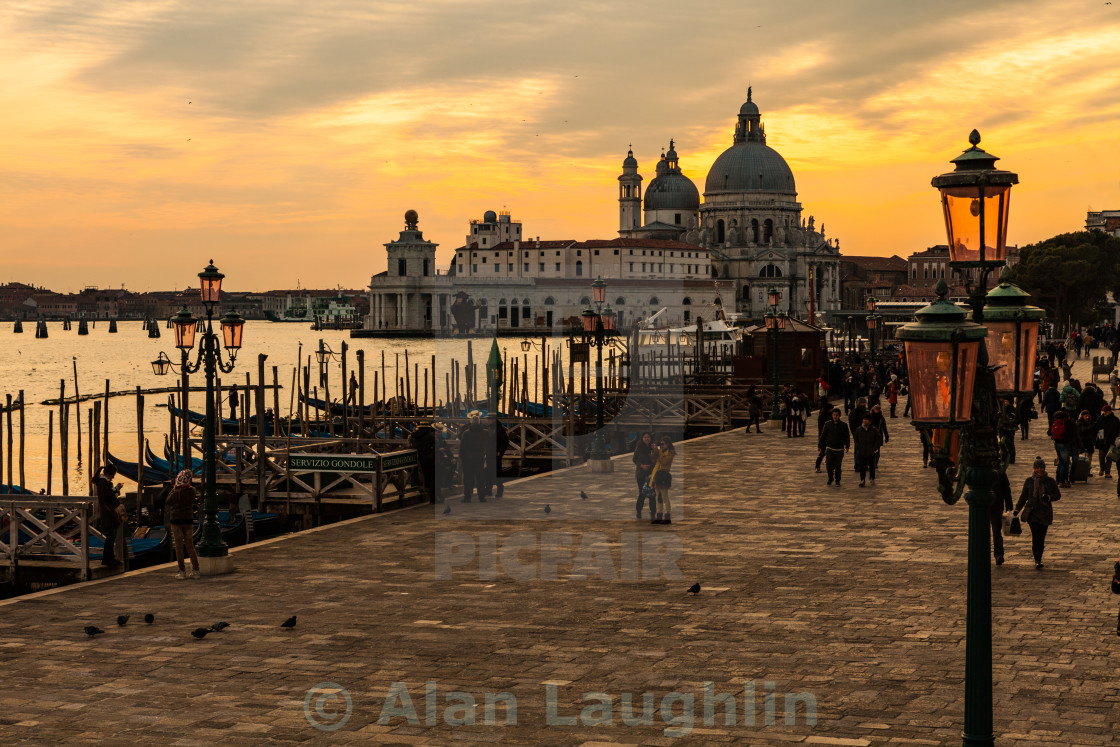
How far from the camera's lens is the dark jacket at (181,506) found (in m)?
12.3

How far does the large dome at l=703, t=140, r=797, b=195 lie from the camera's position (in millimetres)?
149875

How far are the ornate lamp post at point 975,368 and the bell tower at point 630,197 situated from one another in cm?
15729

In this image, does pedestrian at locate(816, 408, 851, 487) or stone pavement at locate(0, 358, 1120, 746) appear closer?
stone pavement at locate(0, 358, 1120, 746)

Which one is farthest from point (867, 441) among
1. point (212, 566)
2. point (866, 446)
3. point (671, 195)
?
point (671, 195)

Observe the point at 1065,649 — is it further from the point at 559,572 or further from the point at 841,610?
the point at 559,572

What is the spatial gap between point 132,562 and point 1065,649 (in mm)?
10271

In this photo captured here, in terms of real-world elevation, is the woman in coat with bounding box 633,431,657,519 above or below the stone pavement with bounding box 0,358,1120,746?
above

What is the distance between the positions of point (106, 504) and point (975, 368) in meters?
9.92

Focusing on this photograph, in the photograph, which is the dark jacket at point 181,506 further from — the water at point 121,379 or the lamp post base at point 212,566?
the water at point 121,379

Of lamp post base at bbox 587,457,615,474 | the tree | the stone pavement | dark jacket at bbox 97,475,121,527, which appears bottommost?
the stone pavement

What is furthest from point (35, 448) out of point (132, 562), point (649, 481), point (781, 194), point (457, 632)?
→ point (781, 194)

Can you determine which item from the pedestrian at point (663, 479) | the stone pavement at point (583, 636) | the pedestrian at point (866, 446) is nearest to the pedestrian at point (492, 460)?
the stone pavement at point (583, 636)

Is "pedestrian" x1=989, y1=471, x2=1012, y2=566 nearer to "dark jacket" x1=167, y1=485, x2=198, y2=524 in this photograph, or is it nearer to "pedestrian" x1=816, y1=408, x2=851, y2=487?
"pedestrian" x1=816, y1=408, x2=851, y2=487

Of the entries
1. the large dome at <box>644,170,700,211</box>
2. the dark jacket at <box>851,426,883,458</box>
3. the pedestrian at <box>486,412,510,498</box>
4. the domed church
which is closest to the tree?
the dark jacket at <box>851,426,883,458</box>
